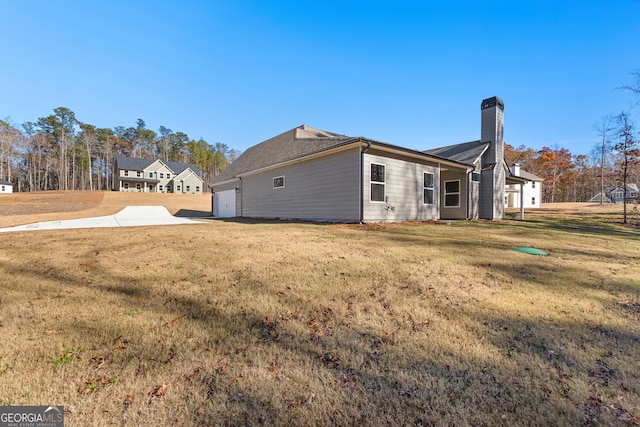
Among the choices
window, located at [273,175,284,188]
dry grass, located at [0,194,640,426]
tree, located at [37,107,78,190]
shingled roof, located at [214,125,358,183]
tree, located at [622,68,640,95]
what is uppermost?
tree, located at [37,107,78,190]

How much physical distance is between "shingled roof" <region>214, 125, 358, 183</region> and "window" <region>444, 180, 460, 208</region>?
6679 mm

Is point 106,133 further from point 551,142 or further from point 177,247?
point 551,142

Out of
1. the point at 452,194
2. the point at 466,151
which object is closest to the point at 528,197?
the point at 466,151

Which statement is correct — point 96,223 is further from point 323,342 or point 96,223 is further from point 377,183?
point 323,342

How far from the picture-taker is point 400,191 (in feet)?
36.9

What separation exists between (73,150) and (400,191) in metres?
56.2

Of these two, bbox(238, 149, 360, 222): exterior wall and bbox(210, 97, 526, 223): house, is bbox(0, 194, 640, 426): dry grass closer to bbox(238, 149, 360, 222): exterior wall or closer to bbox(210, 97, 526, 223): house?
bbox(238, 149, 360, 222): exterior wall

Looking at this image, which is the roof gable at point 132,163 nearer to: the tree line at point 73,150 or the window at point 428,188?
the tree line at point 73,150

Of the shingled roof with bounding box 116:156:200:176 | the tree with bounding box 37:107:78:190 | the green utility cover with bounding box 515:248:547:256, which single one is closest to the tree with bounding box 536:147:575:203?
the green utility cover with bounding box 515:248:547:256

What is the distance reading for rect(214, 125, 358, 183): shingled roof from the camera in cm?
1152

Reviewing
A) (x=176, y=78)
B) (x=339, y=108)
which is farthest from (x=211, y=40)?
(x=339, y=108)

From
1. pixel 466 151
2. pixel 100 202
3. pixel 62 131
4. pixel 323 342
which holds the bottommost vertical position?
pixel 323 342

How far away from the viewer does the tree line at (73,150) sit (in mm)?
42281

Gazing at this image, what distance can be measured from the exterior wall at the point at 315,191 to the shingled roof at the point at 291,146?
0.49 meters
